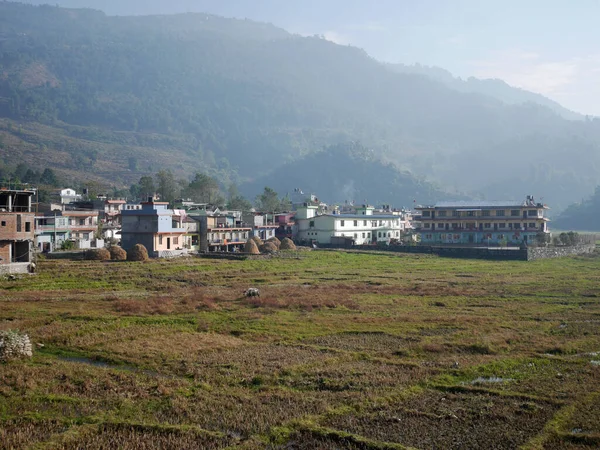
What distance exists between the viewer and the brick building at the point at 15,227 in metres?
48.8

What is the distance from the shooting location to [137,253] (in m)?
59.2

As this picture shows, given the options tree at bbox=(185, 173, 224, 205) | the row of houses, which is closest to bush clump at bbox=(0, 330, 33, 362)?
the row of houses

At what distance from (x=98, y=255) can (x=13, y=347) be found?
1496 inches

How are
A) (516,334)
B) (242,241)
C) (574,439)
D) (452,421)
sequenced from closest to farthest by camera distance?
(574,439), (452,421), (516,334), (242,241)

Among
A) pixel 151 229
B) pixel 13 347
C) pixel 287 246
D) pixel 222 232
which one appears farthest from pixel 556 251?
pixel 13 347

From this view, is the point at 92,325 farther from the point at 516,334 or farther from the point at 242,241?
the point at 242,241

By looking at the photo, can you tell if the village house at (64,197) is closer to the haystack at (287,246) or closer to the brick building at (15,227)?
the haystack at (287,246)

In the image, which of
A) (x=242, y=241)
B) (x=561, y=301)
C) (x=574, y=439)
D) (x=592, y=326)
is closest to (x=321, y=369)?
(x=574, y=439)

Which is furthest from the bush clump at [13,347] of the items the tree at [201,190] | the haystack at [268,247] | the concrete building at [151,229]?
the tree at [201,190]

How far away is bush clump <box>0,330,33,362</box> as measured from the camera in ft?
69.7

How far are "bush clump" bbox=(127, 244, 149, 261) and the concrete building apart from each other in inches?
139

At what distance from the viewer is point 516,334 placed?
26.4m

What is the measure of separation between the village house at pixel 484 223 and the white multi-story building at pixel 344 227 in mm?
7124

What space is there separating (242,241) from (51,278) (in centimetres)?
3733
